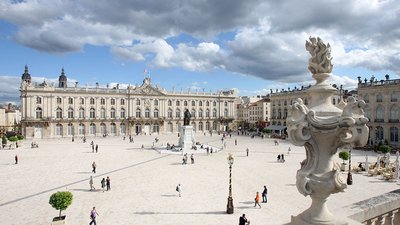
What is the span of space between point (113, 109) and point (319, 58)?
83297mm

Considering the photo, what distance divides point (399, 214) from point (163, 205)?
14.3 m

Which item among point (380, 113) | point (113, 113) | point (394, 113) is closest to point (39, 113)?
point (113, 113)

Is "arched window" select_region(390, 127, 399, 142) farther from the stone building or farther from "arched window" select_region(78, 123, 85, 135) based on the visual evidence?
"arched window" select_region(78, 123, 85, 135)

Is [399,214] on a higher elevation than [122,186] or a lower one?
higher

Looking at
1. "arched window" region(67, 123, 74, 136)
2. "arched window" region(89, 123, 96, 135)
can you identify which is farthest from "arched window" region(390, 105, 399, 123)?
"arched window" region(67, 123, 74, 136)

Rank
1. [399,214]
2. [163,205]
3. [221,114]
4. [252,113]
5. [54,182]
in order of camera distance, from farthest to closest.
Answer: [252,113]
[221,114]
[54,182]
[163,205]
[399,214]

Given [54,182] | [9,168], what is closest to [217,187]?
[54,182]

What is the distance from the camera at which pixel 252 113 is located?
Answer: 119 meters

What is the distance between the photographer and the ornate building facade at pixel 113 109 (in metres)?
76.6

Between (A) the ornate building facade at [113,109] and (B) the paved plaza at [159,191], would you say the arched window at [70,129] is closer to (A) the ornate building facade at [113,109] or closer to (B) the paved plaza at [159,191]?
(A) the ornate building facade at [113,109]

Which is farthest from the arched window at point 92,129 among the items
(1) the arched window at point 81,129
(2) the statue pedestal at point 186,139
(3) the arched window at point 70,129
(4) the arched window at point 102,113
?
(2) the statue pedestal at point 186,139

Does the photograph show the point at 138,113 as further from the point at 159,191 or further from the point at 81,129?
the point at 159,191

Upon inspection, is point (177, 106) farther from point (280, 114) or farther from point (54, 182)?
point (54, 182)

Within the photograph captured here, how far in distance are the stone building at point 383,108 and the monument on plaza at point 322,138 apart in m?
56.1
